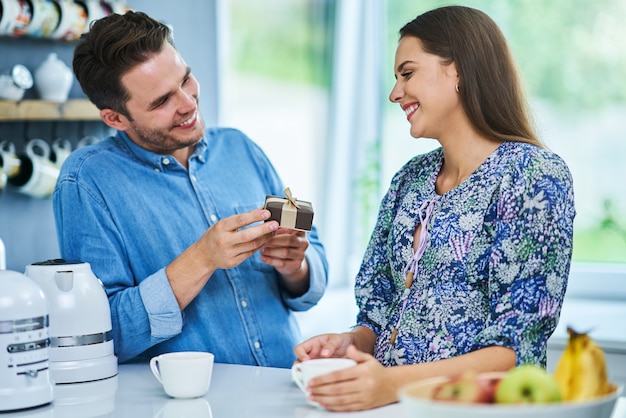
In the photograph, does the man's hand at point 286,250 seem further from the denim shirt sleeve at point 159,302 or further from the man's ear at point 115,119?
the man's ear at point 115,119

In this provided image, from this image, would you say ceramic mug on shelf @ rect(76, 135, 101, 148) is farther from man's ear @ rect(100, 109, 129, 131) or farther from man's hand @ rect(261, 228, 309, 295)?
man's hand @ rect(261, 228, 309, 295)

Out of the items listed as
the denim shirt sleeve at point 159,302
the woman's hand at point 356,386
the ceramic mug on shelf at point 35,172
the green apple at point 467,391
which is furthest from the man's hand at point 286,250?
the green apple at point 467,391

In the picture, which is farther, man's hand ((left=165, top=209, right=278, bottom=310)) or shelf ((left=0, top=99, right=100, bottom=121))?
shelf ((left=0, top=99, right=100, bottom=121))

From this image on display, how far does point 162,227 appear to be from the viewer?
2.08 m

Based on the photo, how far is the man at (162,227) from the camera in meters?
1.93

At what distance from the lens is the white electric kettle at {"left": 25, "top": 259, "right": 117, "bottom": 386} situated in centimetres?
177

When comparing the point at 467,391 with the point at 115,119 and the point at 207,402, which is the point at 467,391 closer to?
the point at 207,402

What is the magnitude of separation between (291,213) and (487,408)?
86 cm

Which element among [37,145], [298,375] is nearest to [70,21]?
[37,145]

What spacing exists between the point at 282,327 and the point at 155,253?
1.24ft

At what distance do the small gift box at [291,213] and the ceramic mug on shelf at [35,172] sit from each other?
0.90 metres

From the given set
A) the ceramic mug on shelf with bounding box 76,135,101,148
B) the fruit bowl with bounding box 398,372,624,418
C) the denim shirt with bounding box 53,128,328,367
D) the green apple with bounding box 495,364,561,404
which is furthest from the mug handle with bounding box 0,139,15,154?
the green apple with bounding box 495,364,561,404

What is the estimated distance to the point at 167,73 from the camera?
2086mm

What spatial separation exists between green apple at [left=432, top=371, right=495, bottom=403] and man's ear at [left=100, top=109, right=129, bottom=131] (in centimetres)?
127
